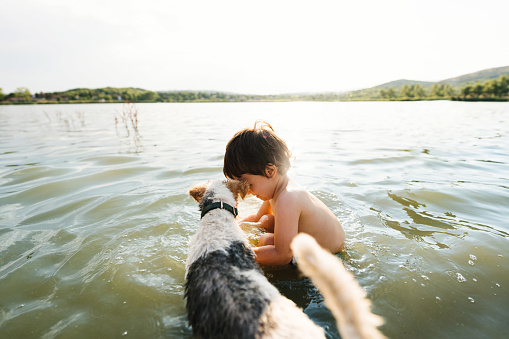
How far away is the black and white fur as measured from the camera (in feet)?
4.82

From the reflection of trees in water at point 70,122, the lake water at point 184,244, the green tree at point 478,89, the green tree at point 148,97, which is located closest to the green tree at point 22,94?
the green tree at point 148,97

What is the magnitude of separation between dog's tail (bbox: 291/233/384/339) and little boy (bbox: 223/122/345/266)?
1507 millimetres

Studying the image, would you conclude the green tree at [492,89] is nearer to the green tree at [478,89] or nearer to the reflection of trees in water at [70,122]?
the green tree at [478,89]

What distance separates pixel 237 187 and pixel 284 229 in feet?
2.31

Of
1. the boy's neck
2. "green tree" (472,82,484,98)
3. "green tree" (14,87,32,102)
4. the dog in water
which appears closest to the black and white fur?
the dog in water

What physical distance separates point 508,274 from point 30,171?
9.78 metres

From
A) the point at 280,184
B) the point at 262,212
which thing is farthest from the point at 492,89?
the point at 280,184

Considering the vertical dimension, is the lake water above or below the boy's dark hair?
below

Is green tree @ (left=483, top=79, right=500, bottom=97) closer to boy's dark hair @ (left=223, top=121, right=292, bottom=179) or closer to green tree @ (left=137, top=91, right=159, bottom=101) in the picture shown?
boy's dark hair @ (left=223, top=121, right=292, bottom=179)

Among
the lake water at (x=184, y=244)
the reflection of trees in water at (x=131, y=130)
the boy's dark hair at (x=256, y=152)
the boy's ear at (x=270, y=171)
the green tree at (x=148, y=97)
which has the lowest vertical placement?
the lake water at (x=184, y=244)

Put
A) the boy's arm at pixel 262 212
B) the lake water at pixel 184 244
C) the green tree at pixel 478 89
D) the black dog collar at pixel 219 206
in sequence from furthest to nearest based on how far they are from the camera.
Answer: the green tree at pixel 478 89 < the boy's arm at pixel 262 212 < the black dog collar at pixel 219 206 < the lake water at pixel 184 244

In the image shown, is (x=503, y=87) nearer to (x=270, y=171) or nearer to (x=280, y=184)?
(x=280, y=184)

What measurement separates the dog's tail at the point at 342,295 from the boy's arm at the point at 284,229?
1.49 m

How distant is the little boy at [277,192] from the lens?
2880 mm
